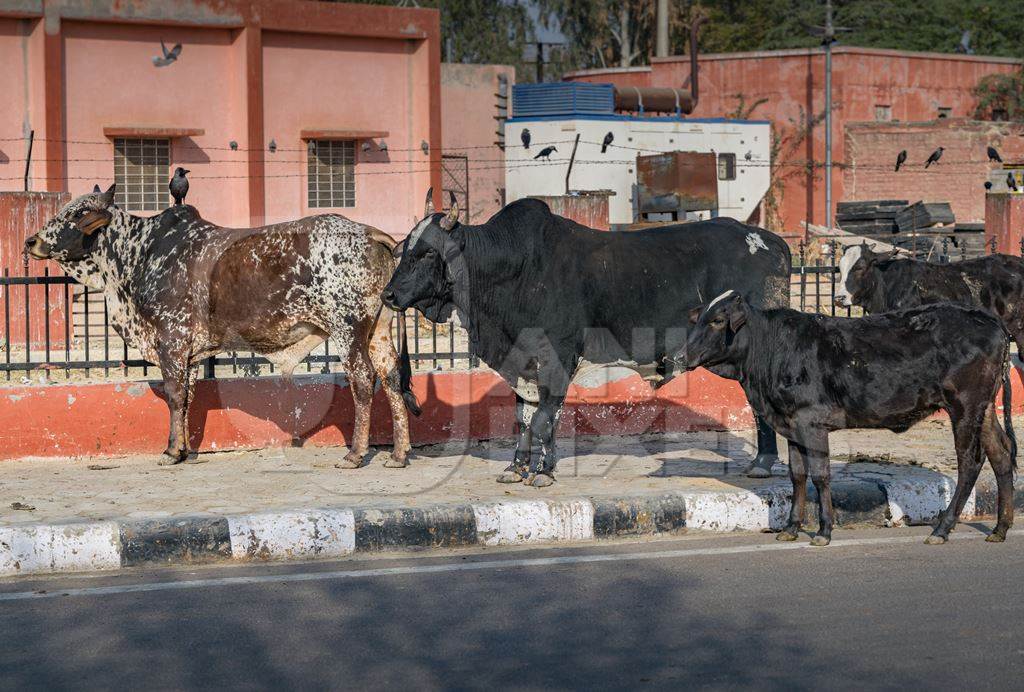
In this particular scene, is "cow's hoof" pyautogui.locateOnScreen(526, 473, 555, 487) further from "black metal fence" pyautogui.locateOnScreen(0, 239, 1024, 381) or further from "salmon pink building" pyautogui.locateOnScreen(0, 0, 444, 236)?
"salmon pink building" pyautogui.locateOnScreen(0, 0, 444, 236)

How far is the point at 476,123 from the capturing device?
121 feet

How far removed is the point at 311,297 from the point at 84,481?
190 cm

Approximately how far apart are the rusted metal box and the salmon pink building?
16.8ft

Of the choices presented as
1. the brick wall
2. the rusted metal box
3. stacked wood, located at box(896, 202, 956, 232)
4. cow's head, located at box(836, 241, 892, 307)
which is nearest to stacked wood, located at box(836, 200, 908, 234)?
stacked wood, located at box(896, 202, 956, 232)

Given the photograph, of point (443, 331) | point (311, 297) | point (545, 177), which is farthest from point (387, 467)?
point (545, 177)

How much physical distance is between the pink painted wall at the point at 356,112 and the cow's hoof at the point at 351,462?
64.4ft

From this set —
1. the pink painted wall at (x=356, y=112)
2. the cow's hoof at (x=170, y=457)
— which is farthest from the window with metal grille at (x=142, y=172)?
the cow's hoof at (x=170, y=457)

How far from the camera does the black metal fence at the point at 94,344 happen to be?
9.86m

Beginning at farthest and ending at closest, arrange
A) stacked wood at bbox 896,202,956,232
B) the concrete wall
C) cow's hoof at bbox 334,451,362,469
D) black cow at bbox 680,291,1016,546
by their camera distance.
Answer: the concrete wall < stacked wood at bbox 896,202,956,232 < cow's hoof at bbox 334,451,362,469 < black cow at bbox 680,291,1016,546

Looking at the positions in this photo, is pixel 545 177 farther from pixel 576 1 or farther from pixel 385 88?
pixel 576 1

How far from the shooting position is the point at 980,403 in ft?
23.9

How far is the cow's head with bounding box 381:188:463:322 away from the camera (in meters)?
8.52

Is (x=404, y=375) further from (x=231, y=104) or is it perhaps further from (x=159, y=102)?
(x=231, y=104)

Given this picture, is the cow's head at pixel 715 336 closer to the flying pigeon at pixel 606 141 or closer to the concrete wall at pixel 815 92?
the flying pigeon at pixel 606 141
